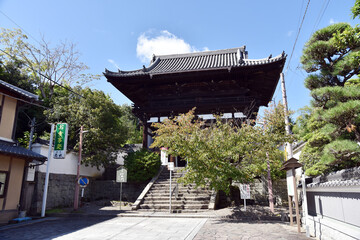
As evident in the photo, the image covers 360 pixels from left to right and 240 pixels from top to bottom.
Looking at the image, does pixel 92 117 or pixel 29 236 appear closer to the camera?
pixel 29 236

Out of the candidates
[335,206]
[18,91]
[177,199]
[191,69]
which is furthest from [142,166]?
[335,206]

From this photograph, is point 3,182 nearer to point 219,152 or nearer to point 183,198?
point 183,198

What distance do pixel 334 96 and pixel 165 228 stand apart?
721 cm

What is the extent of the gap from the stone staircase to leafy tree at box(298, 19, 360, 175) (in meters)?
6.77

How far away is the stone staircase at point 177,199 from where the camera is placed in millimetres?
12422

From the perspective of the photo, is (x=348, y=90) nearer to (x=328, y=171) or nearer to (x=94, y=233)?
(x=328, y=171)

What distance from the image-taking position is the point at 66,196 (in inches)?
591

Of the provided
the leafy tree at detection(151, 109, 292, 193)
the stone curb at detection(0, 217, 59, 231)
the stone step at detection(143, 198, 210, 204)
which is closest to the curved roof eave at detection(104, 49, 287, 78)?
the leafy tree at detection(151, 109, 292, 193)

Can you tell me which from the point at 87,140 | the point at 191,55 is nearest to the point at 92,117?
the point at 87,140

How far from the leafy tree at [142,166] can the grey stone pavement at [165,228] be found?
383cm

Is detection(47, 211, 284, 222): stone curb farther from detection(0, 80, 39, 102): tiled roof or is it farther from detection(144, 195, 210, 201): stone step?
detection(0, 80, 39, 102): tiled roof

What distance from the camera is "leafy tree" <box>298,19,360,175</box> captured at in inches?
223

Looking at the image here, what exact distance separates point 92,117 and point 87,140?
1660 mm

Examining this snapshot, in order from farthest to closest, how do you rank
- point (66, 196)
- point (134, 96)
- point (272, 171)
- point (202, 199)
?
point (134, 96) < point (66, 196) < point (272, 171) < point (202, 199)
